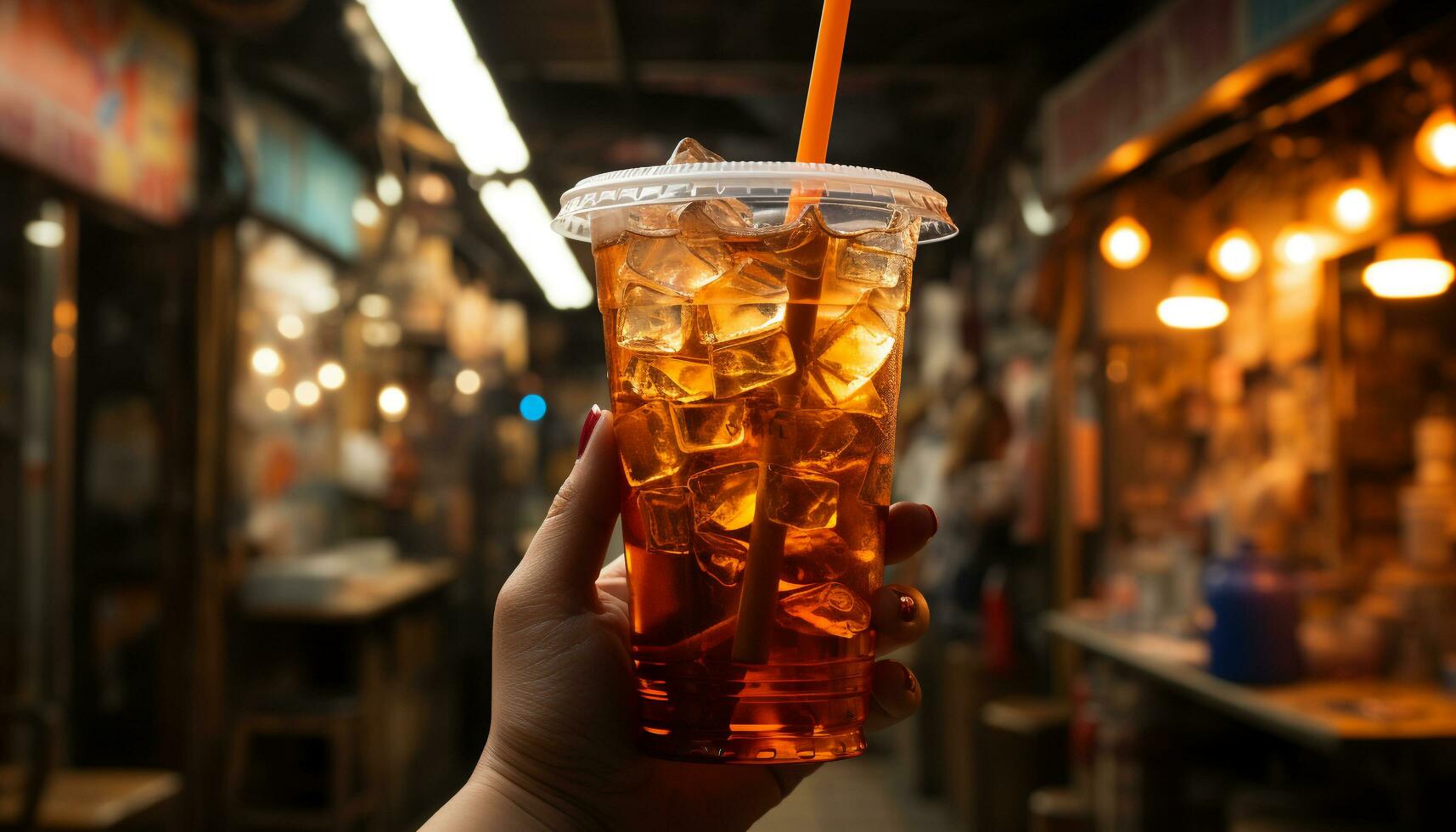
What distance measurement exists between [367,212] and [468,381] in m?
1.63

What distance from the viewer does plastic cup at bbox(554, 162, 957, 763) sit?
1187 mm

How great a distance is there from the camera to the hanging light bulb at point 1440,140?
3.25 m

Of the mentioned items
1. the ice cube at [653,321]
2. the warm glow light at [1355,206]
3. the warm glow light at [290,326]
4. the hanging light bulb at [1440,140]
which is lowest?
the ice cube at [653,321]

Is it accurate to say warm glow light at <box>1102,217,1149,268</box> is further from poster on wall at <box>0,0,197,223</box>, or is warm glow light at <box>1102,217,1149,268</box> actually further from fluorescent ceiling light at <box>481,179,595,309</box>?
poster on wall at <box>0,0,197,223</box>

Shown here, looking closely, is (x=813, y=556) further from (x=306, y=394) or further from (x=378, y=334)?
(x=378, y=334)

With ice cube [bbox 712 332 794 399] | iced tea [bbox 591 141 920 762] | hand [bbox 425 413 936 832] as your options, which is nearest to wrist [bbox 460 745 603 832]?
hand [bbox 425 413 936 832]

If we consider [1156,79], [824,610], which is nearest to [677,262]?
[824,610]

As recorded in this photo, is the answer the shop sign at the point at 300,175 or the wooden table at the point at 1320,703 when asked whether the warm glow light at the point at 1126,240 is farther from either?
the shop sign at the point at 300,175

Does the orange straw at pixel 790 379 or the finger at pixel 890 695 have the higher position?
the orange straw at pixel 790 379

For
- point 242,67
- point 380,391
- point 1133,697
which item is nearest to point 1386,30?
point 1133,697

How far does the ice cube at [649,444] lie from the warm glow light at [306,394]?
5.93 m

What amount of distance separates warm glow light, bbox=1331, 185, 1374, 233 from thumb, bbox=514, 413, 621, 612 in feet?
10.8

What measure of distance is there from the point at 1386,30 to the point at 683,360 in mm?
2908

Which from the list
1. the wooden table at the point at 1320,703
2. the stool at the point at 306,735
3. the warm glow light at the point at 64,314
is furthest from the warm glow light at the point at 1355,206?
the stool at the point at 306,735
